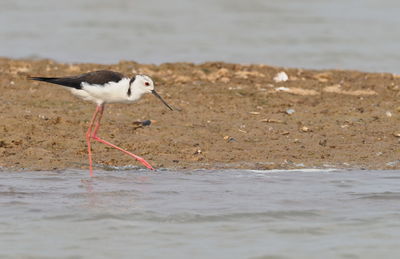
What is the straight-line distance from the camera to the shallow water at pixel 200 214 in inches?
261

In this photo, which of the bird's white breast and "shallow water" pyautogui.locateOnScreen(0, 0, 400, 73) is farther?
"shallow water" pyautogui.locateOnScreen(0, 0, 400, 73)

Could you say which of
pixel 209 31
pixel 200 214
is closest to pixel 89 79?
pixel 200 214

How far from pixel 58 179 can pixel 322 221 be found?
2.79m

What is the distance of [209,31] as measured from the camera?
2064 cm

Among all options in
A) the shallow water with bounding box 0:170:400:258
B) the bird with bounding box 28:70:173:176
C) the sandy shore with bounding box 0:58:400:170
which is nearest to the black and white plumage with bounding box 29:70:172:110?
the bird with bounding box 28:70:173:176

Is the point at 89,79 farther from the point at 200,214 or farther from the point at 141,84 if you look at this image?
the point at 200,214

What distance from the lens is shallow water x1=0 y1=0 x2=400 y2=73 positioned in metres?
17.5

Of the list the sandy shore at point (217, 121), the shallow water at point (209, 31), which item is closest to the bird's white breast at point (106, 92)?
the sandy shore at point (217, 121)

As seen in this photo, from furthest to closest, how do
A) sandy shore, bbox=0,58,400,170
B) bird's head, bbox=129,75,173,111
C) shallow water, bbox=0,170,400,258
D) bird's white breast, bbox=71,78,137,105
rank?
bird's head, bbox=129,75,173,111, bird's white breast, bbox=71,78,137,105, sandy shore, bbox=0,58,400,170, shallow water, bbox=0,170,400,258

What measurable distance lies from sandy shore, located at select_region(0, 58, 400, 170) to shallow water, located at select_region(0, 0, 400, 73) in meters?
3.05

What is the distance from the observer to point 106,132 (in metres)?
10.8

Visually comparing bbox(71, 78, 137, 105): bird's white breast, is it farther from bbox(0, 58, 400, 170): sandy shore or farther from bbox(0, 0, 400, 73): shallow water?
bbox(0, 0, 400, 73): shallow water

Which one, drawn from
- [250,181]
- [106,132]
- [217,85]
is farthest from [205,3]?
[250,181]

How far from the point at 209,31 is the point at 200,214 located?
1348 cm
